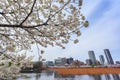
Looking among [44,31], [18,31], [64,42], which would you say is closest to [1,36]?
[18,31]

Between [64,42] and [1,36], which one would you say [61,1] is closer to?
[64,42]

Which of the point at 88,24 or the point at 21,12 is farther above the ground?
the point at 21,12

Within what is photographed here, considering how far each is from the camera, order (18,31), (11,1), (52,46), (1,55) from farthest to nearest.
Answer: (1,55), (18,31), (52,46), (11,1)

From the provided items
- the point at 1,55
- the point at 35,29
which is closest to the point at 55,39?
the point at 35,29

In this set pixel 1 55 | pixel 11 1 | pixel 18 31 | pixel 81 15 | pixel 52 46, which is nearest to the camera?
pixel 81 15

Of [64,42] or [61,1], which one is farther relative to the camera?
[64,42]

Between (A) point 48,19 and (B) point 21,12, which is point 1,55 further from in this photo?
(A) point 48,19

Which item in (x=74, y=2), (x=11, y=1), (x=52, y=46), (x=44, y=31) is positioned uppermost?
(x=11, y=1)

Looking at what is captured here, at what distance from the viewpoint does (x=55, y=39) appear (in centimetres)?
395

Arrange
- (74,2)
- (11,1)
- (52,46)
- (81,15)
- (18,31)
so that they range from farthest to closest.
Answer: (18,31), (52,46), (11,1), (81,15), (74,2)

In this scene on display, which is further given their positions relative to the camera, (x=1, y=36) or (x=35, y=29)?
(x=1, y=36)

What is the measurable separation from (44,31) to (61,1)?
889mm

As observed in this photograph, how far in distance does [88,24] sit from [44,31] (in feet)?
→ 3.73

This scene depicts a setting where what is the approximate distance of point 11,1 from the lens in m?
3.86
